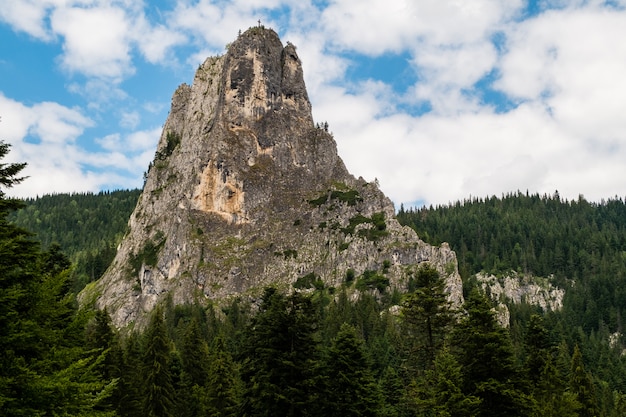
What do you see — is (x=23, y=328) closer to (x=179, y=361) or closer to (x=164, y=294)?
(x=179, y=361)

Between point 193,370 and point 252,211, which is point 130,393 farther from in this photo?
point 252,211

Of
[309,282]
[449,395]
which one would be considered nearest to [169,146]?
[309,282]

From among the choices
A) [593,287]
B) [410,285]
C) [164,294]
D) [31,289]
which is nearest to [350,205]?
[410,285]

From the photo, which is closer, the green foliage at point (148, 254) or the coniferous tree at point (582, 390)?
the coniferous tree at point (582, 390)

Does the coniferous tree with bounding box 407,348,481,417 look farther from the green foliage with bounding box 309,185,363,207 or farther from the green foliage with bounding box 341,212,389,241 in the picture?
the green foliage with bounding box 309,185,363,207

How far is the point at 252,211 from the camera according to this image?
166750 millimetres

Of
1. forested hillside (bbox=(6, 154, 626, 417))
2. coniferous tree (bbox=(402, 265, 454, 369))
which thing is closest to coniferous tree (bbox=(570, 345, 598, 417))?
forested hillside (bbox=(6, 154, 626, 417))

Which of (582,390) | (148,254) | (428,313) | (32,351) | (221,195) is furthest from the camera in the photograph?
(221,195)

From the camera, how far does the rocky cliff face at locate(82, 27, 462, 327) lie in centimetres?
15200

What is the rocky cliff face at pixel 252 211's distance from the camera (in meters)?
152

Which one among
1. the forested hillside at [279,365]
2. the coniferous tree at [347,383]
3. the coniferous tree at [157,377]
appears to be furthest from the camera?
the coniferous tree at [157,377]

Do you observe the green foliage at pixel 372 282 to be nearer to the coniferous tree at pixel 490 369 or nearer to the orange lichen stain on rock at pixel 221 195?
the orange lichen stain on rock at pixel 221 195

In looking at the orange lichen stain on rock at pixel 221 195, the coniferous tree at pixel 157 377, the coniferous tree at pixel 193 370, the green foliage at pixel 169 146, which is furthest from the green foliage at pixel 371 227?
the coniferous tree at pixel 157 377

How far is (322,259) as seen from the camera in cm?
15712
